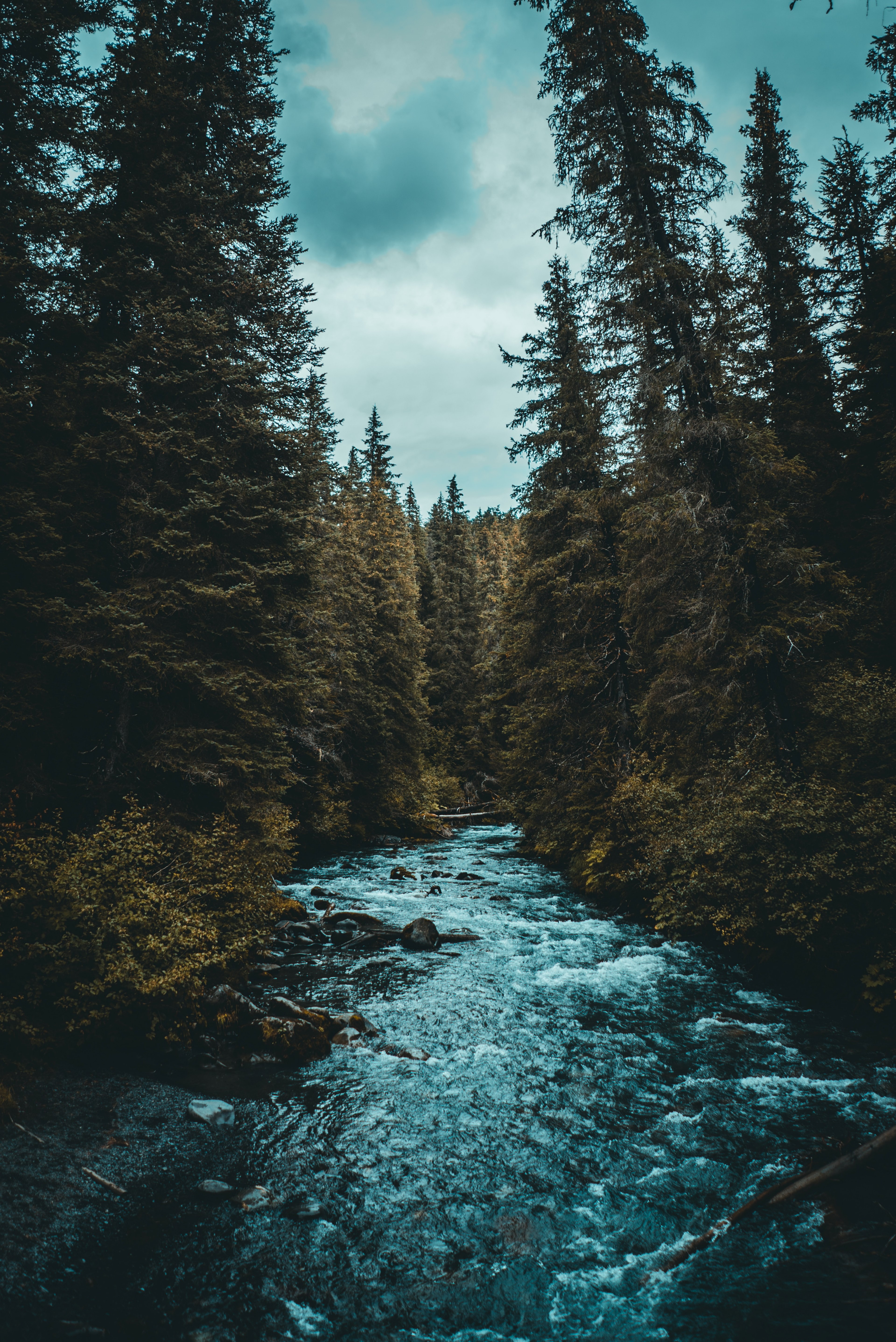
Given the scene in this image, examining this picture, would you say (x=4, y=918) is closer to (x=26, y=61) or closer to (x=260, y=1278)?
(x=260, y=1278)

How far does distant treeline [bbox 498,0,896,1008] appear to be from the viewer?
960 centimetres

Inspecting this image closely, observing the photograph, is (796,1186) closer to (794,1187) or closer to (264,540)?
(794,1187)

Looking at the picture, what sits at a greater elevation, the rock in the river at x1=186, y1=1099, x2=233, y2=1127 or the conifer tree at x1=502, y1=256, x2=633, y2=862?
the conifer tree at x1=502, y1=256, x2=633, y2=862

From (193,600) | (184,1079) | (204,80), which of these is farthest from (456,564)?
(184,1079)

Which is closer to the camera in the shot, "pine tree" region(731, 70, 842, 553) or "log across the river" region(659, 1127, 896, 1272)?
"log across the river" region(659, 1127, 896, 1272)

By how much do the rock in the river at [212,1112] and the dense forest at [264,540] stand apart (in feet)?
3.00

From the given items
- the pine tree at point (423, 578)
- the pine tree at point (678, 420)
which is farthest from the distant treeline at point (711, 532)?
the pine tree at point (423, 578)

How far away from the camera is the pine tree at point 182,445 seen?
10.8m

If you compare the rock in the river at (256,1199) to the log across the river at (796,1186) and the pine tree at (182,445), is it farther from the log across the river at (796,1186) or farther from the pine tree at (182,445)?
the pine tree at (182,445)

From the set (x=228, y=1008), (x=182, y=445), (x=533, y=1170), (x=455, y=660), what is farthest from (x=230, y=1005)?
(x=455, y=660)

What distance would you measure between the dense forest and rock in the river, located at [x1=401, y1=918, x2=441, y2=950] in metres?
3.15

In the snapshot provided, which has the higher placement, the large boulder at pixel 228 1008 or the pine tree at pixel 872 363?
the pine tree at pixel 872 363

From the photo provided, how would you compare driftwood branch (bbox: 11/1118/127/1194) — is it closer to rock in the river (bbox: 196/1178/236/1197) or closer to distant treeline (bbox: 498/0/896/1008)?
rock in the river (bbox: 196/1178/236/1197)

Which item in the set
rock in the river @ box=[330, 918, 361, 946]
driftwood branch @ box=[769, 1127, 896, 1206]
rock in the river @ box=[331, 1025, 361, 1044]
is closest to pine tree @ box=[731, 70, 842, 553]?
driftwood branch @ box=[769, 1127, 896, 1206]
